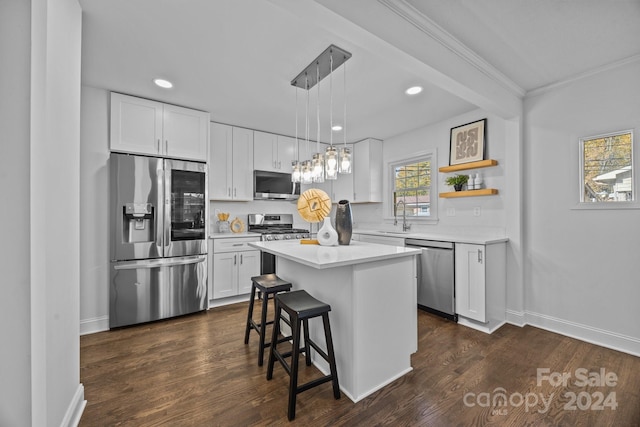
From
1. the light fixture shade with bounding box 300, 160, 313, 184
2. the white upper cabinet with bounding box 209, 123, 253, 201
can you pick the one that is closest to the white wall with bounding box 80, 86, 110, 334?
the white upper cabinet with bounding box 209, 123, 253, 201

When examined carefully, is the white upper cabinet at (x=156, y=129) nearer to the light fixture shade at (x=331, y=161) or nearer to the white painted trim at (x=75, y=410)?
the light fixture shade at (x=331, y=161)

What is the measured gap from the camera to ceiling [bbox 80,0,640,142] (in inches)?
64.2

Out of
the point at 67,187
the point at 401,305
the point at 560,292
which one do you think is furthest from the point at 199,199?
the point at 560,292

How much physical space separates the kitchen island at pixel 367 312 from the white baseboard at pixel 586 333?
5.75 feet

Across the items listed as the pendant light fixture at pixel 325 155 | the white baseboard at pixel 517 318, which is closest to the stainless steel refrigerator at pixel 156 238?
the pendant light fixture at pixel 325 155

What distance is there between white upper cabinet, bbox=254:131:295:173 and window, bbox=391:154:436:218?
5.84ft

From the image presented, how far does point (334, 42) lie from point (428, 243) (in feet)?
7.68

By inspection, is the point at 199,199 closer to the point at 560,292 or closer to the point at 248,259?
the point at 248,259

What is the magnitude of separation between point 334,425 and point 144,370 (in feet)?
4.97

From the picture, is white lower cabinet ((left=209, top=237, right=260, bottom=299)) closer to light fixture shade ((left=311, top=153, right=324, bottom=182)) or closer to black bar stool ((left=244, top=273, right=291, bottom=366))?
black bar stool ((left=244, top=273, right=291, bottom=366))

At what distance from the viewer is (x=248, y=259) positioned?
3.67 m

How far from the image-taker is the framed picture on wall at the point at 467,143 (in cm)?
322

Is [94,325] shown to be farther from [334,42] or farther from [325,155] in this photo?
[334,42]

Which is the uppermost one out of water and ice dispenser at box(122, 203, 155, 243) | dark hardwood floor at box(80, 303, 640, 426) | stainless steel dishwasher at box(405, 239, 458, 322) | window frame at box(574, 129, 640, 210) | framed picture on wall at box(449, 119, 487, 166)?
framed picture on wall at box(449, 119, 487, 166)
